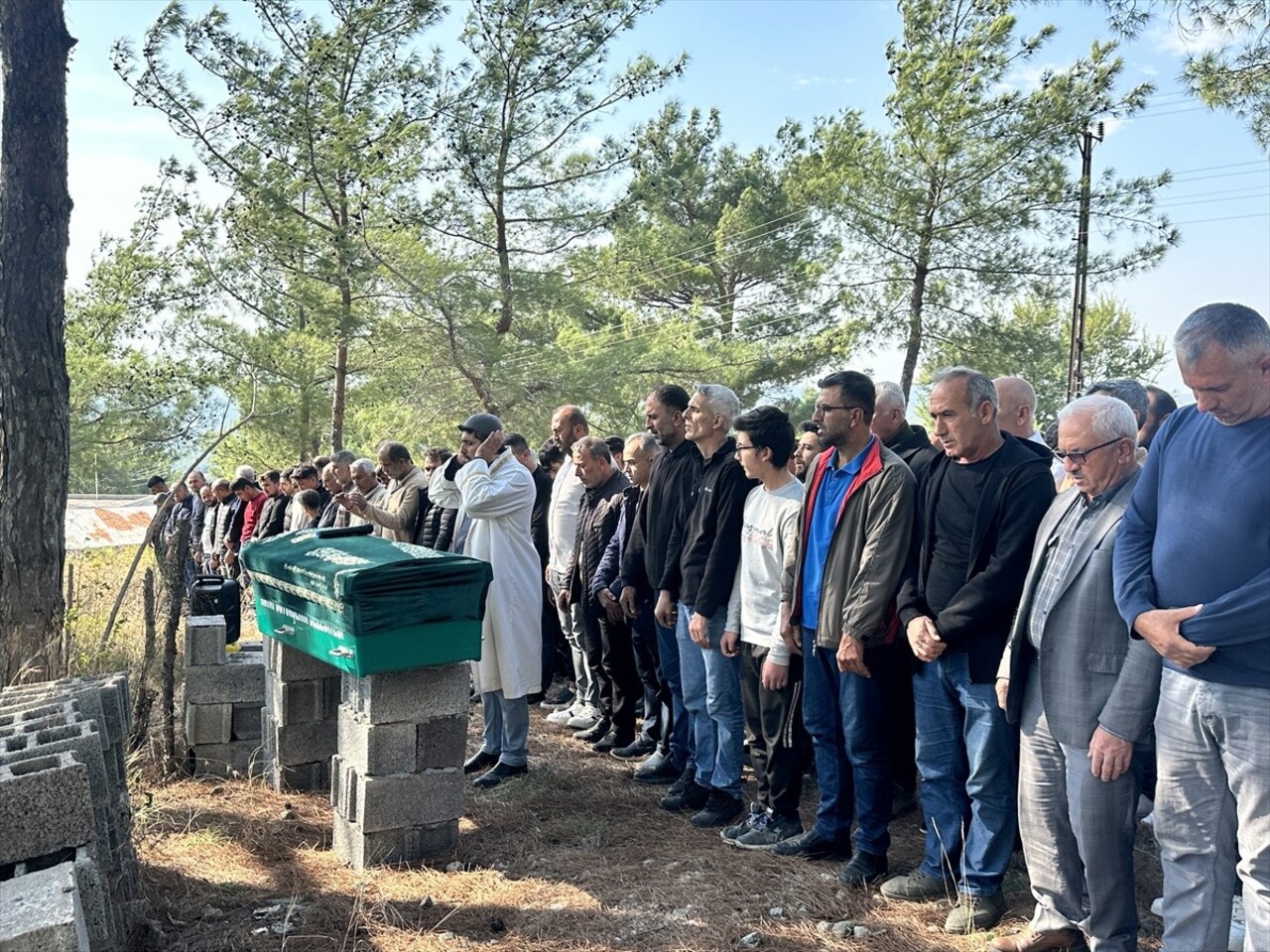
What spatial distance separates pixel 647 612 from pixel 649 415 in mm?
1288

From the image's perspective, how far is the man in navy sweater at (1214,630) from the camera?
2863 mm

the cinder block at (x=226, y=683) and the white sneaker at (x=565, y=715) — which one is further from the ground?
the cinder block at (x=226, y=683)

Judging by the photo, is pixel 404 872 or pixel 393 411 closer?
pixel 404 872

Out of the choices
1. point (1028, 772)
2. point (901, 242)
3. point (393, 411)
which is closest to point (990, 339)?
point (901, 242)

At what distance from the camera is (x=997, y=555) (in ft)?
12.6

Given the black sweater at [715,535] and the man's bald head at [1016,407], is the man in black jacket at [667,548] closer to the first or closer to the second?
the black sweater at [715,535]

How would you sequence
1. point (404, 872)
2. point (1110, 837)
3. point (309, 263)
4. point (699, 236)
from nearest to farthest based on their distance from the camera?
1. point (1110, 837)
2. point (404, 872)
3. point (309, 263)
4. point (699, 236)

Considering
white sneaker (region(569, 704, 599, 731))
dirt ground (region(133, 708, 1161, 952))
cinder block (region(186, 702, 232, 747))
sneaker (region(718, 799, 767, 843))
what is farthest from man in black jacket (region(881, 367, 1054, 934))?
cinder block (region(186, 702, 232, 747))

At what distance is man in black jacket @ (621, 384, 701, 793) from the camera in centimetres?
559

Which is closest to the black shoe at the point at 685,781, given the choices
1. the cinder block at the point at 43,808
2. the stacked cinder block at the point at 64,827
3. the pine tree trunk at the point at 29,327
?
the stacked cinder block at the point at 64,827

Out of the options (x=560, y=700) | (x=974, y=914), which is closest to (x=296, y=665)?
(x=560, y=700)

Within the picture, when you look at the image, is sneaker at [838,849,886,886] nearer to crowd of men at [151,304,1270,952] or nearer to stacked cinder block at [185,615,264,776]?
crowd of men at [151,304,1270,952]

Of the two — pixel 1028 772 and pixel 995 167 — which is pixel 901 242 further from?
pixel 1028 772

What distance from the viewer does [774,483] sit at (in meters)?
4.96
